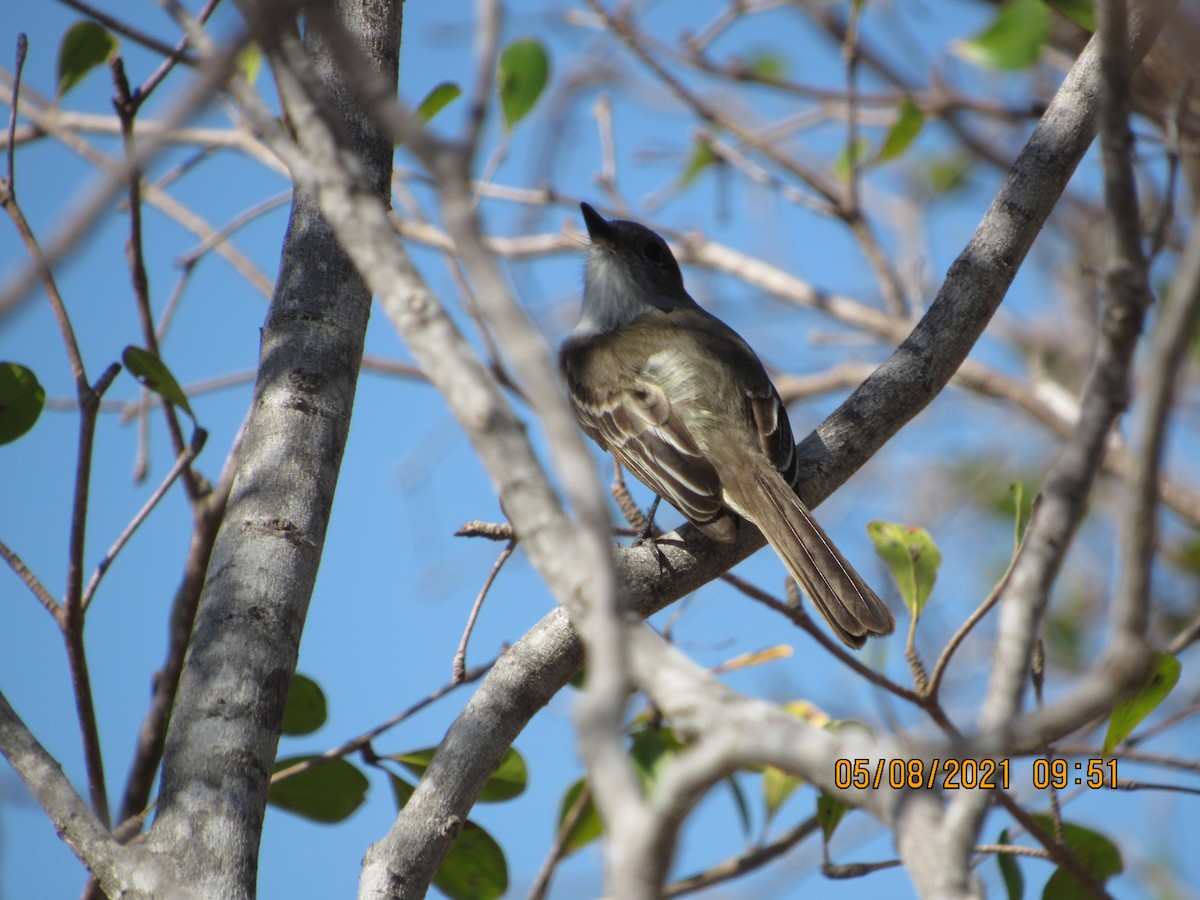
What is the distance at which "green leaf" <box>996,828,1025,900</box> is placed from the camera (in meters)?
2.85

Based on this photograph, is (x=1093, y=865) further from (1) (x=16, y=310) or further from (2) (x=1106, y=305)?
(1) (x=16, y=310)

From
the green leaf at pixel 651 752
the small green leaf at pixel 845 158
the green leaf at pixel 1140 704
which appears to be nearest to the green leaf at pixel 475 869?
the green leaf at pixel 651 752

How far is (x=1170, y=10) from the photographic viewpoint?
1.62 metres


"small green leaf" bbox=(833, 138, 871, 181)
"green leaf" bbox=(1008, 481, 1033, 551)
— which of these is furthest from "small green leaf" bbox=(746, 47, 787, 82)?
"green leaf" bbox=(1008, 481, 1033, 551)

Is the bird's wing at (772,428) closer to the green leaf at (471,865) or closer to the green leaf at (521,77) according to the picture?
the green leaf at (521,77)

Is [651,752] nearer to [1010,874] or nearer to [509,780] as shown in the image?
[509,780]

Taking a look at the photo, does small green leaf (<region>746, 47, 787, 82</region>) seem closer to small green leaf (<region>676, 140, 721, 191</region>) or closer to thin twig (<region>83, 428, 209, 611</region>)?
small green leaf (<region>676, 140, 721, 191</region>)

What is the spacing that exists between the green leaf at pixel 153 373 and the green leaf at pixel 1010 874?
2353mm

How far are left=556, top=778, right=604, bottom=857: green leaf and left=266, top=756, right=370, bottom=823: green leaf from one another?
653 millimetres

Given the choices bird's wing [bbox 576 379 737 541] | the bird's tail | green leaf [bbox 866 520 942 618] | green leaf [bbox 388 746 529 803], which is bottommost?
green leaf [bbox 388 746 529 803]

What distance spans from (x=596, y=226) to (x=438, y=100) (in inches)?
78.8

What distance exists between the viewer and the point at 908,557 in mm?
3076

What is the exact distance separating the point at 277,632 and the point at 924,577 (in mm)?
1782

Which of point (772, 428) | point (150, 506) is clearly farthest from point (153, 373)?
point (772, 428)
